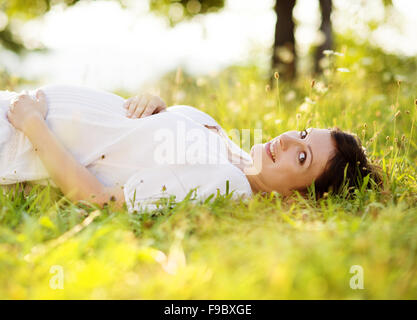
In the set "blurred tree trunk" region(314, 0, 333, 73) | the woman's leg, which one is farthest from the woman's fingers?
"blurred tree trunk" region(314, 0, 333, 73)

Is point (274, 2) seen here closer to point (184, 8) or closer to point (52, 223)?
point (184, 8)

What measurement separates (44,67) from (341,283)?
7096 millimetres

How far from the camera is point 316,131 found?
2324mm

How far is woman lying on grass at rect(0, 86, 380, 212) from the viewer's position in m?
1.98

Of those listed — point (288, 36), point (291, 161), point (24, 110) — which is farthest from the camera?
point (288, 36)

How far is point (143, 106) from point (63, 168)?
605 millimetres

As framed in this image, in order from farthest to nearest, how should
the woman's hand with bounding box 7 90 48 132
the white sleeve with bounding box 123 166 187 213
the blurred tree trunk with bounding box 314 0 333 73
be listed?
the blurred tree trunk with bounding box 314 0 333 73
the woman's hand with bounding box 7 90 48 132
the white sleeve with bounding box 123 166 187 213

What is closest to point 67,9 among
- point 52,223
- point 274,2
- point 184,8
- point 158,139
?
point 184,8

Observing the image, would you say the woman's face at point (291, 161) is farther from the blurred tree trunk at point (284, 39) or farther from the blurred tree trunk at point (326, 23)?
the blurred tree trunk at point (326, 23)

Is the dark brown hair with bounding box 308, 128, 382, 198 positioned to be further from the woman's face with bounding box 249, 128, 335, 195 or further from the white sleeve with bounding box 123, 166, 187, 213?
the white sleeve with bounding box 123, 166, 187, 213

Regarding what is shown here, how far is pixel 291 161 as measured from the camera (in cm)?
224

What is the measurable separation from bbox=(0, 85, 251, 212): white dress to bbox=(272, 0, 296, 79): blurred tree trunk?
422 centimetres

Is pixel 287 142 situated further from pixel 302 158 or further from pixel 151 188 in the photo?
pixel 151 188

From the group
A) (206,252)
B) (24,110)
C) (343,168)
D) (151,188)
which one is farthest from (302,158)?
(24,110)
